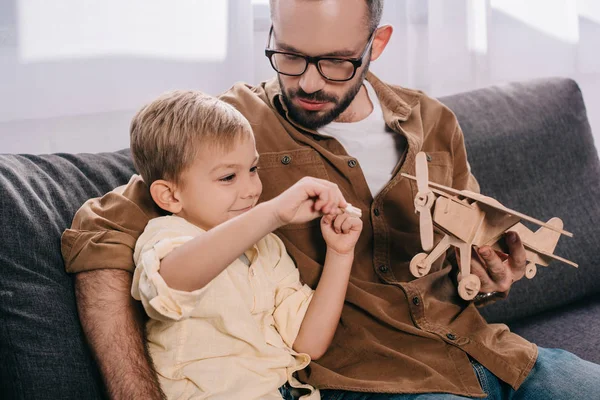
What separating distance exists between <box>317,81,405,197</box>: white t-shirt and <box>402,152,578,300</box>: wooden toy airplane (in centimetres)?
28

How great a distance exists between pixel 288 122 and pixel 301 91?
10 centimetres

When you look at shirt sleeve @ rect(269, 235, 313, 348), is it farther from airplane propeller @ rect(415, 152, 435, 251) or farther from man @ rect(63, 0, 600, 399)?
airplane propeller @ rect(415, 152, 435, 251)

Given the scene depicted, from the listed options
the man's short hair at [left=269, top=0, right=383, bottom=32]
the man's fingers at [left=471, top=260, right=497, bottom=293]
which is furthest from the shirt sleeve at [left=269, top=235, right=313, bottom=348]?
the man's short hair at [left=269, top=0, right=383, bottom=32]

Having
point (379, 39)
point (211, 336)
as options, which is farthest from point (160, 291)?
point (379, 39)

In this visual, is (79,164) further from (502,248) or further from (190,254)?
(502,248)

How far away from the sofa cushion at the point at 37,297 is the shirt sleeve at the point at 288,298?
356 mm

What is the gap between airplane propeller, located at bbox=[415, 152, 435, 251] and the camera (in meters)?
1.34

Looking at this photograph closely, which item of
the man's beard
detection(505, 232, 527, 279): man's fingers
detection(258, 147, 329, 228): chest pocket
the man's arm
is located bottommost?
the man's arm

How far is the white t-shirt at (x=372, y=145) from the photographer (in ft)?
5.63

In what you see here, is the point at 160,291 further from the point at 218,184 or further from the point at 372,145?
the point at 372,145

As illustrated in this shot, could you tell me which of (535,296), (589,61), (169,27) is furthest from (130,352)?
(589,61)

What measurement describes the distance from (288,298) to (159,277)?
0.36 meters

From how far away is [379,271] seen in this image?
1647 mm

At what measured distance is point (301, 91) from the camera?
160cm
